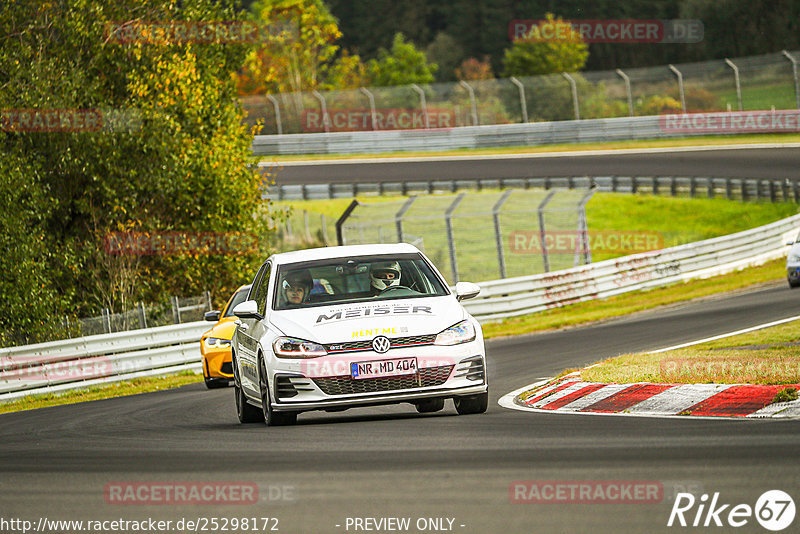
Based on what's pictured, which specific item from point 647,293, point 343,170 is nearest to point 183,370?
point 647,293

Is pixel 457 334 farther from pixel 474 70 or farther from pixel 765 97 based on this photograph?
pixel 474 70

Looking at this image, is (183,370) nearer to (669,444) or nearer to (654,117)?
(669,444)

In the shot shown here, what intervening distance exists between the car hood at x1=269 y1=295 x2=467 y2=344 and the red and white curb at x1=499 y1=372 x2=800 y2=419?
47.3 inches

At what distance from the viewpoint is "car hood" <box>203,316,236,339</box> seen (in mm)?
17203

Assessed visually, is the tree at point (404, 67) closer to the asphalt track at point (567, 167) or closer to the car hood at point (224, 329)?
the asphalt track at point (567, 167)
